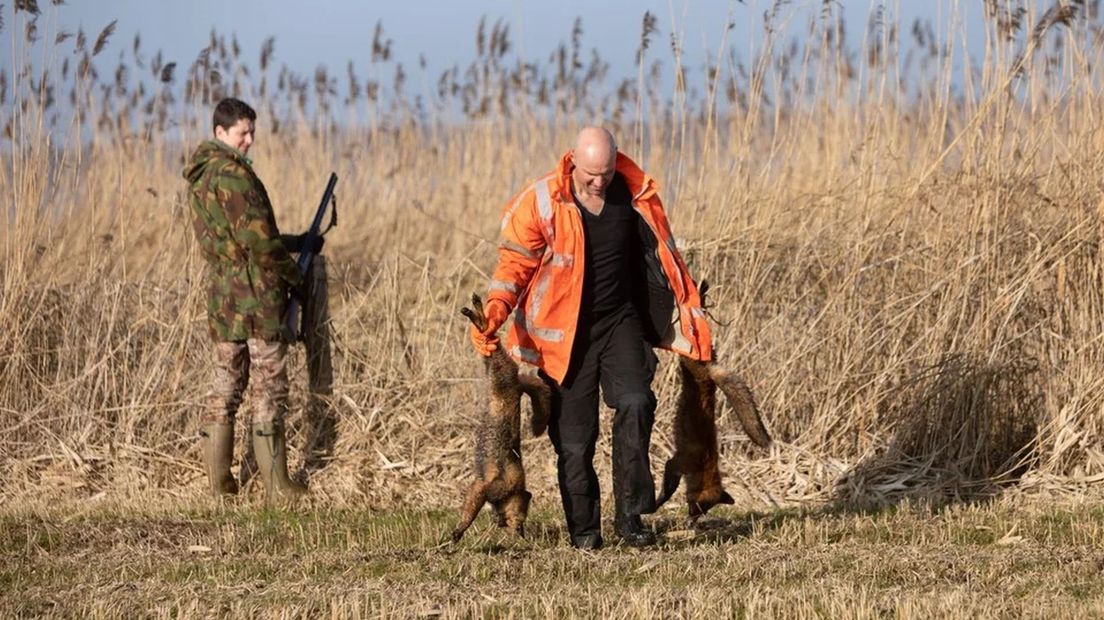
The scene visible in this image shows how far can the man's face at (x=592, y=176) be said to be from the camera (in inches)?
265

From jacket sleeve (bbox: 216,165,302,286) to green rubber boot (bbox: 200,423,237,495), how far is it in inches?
37.0

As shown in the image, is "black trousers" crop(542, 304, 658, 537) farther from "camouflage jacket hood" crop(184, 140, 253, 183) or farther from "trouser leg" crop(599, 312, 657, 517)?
"camouflage jacket hood" crop(184, 140, 253, 183)

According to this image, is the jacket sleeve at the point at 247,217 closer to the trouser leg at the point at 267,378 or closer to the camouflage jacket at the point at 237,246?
the camouflage jacket at the point at 237,246

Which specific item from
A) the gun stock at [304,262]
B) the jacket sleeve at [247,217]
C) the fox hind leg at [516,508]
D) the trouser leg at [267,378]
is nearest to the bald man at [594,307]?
the fox hind leg at [516,508]

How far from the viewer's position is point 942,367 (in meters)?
8.88

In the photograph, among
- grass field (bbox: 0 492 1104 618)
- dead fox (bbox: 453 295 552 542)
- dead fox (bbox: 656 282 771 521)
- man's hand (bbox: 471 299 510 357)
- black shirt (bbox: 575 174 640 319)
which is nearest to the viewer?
grass field (bbox: 0 492 1104 618)

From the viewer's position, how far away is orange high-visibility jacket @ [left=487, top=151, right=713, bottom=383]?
22.4 feet

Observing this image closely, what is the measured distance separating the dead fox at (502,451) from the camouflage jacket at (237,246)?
2039mm

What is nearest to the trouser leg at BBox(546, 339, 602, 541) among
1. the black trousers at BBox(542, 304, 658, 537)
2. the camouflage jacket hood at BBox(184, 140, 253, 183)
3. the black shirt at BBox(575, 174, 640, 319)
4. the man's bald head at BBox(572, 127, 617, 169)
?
the black trousers at BBox(542, 304, 658, 537)

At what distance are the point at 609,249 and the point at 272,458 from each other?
8.85ft

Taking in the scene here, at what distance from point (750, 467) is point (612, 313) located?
2100mm

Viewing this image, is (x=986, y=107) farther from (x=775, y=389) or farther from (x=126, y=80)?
(x=126, y=80)

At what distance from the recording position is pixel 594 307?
23.1ft

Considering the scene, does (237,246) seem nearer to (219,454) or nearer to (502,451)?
(219,454)
